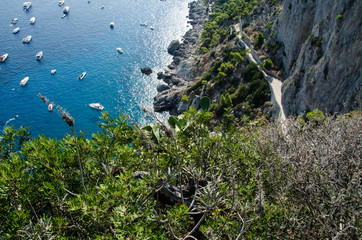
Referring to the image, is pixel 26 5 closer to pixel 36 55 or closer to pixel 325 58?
pixel 36 55

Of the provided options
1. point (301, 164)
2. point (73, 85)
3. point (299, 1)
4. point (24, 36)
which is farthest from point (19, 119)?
point (299, 1)

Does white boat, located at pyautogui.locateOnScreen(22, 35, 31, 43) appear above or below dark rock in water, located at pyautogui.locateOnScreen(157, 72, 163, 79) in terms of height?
above

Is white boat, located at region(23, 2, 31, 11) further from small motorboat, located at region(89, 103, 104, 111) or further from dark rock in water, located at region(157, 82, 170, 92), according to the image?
dark rock in water, located at region(157, 82, 170, 92)

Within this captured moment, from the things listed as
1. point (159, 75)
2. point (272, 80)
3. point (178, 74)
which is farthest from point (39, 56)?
point (272, 80)

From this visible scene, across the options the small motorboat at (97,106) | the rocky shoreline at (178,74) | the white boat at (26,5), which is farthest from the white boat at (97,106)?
the white boat at (26,5)

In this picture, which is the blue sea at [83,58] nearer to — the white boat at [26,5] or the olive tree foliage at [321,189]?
the white boat at [26,5]

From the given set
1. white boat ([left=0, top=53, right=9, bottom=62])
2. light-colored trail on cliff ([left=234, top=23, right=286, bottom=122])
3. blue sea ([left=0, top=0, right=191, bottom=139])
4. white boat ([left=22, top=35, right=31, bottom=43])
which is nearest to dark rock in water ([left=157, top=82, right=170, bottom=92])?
blue sea ([left=0, top=0, right=191, bottom=139])
